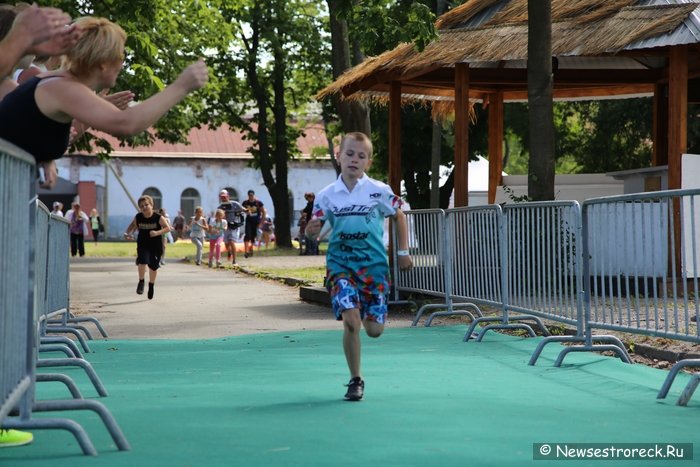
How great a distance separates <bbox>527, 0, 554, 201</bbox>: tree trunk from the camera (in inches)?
655

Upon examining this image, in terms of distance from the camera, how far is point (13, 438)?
5.88m

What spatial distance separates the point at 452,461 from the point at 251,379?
11.7ft

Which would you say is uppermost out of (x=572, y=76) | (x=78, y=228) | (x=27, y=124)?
(x=572, y=76)

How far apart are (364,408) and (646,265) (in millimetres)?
3154

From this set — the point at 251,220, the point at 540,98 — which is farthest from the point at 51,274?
the point at 251,220

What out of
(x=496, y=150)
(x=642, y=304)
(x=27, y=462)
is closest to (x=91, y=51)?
(x=27, y=462)

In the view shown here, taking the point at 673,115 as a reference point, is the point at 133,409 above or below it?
below

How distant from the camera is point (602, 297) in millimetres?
10266

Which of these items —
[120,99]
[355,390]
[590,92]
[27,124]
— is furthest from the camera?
[590,92]

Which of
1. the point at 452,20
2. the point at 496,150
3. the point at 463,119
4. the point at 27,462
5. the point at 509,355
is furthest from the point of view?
the point at 496,150

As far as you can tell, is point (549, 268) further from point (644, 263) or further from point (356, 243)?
point (356, 243)

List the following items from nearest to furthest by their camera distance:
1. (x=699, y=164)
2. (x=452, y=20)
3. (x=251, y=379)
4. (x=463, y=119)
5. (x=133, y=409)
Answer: (x=133, y=409), (x=251, y=379), (x=699, y=164), (x=463, y=119), (x=452, y=20)

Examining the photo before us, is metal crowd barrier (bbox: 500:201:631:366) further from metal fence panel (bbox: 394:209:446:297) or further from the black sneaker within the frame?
the black sneaker

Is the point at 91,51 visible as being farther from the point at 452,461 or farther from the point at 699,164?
the point at 699,164
